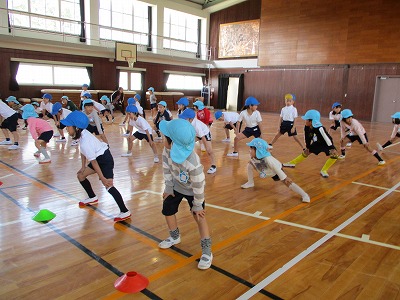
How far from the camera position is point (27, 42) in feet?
54.3

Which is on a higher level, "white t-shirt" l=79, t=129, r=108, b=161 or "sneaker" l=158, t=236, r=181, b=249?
"white t-shirt" l=79, t=129, r=108, b=161

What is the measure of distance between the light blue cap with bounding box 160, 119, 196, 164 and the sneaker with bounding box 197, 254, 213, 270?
889mm

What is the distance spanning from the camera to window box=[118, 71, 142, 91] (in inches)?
854

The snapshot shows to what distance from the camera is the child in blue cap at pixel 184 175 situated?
2.62 meters

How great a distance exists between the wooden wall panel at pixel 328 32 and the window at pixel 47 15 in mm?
11841

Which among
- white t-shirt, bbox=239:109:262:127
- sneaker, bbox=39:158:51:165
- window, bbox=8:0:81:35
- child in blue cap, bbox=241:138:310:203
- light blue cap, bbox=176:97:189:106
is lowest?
sneaker, bbox=39:158:51:165

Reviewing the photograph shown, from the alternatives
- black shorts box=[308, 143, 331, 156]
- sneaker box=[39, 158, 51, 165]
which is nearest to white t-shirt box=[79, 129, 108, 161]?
sneaker box=[39, 158, 51, 165]

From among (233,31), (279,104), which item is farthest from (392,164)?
(233,31)

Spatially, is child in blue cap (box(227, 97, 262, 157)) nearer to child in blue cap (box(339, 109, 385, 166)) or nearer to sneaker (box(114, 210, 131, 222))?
child in blue cap (box(339, 109, 385, 166))

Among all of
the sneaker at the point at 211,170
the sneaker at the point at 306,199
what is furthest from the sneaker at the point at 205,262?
the sneaker at the point at 211,170

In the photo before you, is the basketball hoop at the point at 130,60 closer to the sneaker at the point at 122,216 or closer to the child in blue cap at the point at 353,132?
the child in blue cap at the point at 353,132

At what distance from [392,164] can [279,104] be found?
614 inches

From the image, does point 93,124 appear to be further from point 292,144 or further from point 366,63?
point 366,63

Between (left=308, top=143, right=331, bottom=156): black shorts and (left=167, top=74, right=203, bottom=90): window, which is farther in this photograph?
(left=167, top=74, right=203, bottom=90): window
